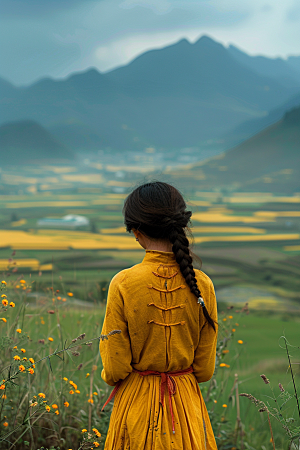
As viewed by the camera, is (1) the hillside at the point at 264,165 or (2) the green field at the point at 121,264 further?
(1) the hillside at the point at 264,165

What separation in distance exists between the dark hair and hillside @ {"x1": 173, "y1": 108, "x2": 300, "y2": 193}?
563 cm

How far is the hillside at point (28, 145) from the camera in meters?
7.44

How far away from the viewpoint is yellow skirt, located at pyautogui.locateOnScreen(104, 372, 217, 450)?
118cm

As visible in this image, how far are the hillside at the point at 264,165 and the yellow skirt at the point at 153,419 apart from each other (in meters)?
5.69

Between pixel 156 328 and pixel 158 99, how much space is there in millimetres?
7771

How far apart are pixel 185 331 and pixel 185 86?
310 inches

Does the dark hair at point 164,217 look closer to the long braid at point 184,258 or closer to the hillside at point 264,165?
the long braid at point 184,258

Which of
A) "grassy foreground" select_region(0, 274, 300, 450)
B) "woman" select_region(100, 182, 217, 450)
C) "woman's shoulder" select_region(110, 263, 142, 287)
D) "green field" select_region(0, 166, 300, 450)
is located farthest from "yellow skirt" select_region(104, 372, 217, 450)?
"green field" select_region(0, 166, 300, 450)

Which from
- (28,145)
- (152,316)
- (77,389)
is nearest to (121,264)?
(28,145)

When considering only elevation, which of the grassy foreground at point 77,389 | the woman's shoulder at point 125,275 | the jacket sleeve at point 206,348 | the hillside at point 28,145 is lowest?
the grassy foreground at point 77,389

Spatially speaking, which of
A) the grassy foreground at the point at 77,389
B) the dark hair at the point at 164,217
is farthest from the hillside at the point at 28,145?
the dark hair at the point at 164,217

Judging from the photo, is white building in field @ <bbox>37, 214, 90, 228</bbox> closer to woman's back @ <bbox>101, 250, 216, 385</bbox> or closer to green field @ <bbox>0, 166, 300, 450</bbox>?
green field @ <bbox>0, 166, 300, 450</bbox>

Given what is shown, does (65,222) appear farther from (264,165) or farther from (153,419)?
(153,419)

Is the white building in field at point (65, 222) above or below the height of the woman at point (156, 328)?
above
